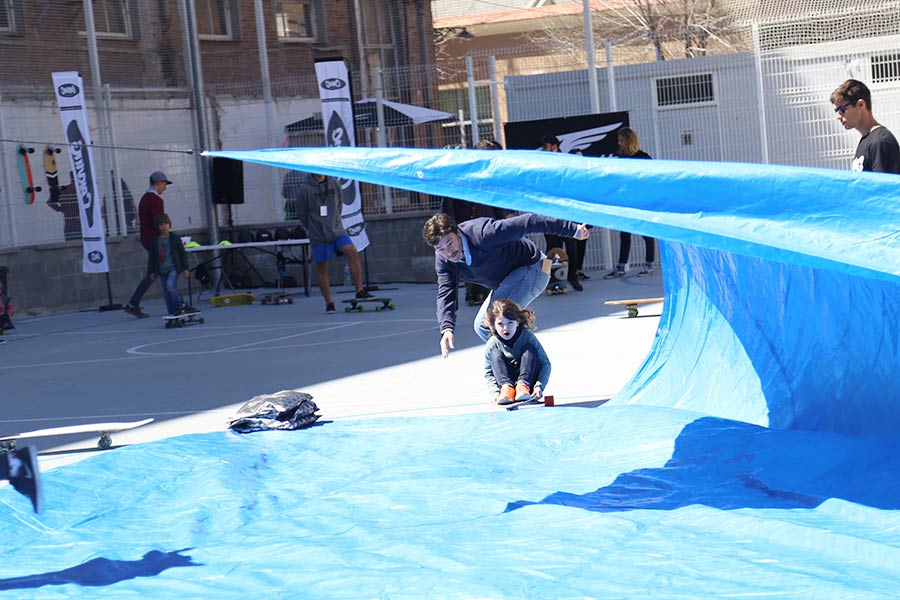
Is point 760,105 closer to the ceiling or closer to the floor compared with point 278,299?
closer to the ceiling

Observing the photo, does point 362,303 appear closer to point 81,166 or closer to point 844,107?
point 81,166

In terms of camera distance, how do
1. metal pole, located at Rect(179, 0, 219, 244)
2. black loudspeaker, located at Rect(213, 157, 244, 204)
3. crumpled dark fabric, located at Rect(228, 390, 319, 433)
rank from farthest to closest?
metal pole, located at Rect(179, 0, 219, 244) < black loudspeaker, located at Rect(213, 157, 244, 204) < crumpled dark fabric, located at Rect(228, 390, 319, 433)

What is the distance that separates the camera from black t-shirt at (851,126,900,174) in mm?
7066

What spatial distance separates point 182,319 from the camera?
48.6 ft

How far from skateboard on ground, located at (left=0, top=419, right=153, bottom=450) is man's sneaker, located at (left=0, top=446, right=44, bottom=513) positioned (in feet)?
7.58

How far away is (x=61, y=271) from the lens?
18.4m

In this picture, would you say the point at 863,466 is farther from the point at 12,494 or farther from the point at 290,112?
the point at 290,112

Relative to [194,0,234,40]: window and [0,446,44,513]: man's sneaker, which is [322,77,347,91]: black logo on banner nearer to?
[194,0,234,40]: window

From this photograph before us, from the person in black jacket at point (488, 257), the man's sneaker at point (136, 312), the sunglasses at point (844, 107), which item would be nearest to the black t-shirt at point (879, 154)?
the sunglasses at point (844, 107)

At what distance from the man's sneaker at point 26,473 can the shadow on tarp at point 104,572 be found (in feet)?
0.94

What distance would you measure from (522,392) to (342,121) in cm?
1001

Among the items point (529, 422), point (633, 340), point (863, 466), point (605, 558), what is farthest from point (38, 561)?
point (633, 340)

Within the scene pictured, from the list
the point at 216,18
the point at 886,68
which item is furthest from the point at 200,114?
the point at 886,68

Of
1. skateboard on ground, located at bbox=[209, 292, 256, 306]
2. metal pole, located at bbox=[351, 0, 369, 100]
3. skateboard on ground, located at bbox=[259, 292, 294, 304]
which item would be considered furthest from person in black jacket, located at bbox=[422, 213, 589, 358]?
metal pole, located at bbox=[351, 0, 369, 100]
